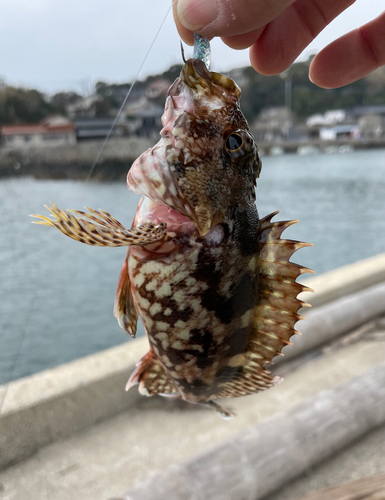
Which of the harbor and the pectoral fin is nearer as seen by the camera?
the pectoral fin

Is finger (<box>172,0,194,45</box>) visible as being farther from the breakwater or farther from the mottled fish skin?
the breakwater

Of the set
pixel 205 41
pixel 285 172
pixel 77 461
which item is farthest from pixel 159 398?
pixel 205 41

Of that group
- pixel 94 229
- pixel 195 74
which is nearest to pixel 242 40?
pixel 195 74

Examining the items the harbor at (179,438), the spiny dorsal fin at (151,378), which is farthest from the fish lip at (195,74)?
the harbor at (179,438)

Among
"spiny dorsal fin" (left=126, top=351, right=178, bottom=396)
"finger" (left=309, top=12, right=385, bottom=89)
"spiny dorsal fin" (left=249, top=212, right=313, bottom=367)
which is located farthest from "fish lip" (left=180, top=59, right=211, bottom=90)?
"finger" (left=309, top=12, right=385, bottom=89)

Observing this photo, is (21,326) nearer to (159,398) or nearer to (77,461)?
(77,461)

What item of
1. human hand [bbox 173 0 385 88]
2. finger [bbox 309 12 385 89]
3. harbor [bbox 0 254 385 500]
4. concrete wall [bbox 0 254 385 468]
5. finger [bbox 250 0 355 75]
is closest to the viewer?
human hand [bbox 173 0 385 88]

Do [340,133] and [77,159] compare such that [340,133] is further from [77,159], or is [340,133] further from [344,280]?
[344,280]
